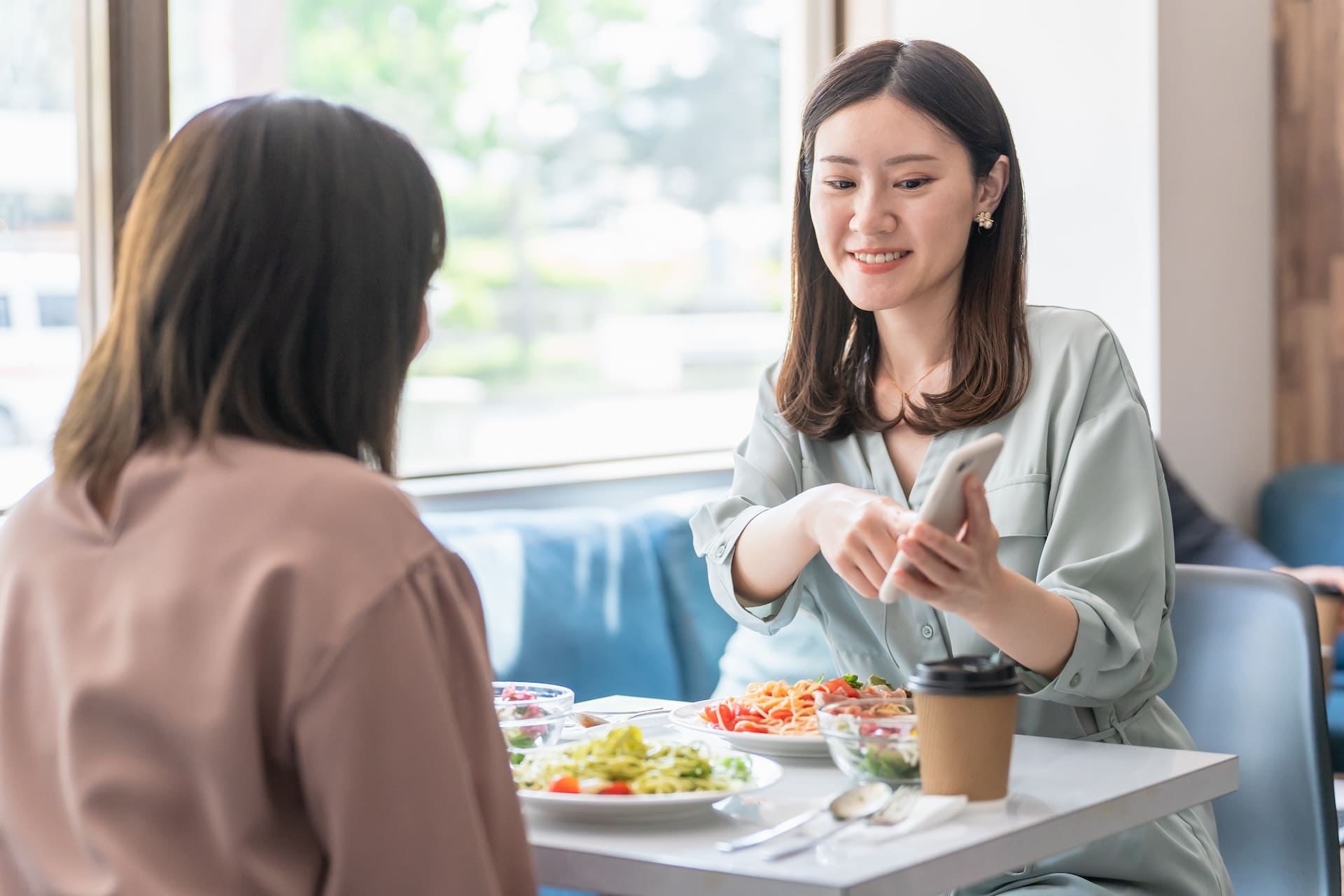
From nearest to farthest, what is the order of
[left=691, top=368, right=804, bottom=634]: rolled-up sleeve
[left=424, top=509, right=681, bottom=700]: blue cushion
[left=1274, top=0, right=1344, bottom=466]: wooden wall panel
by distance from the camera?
[left=691, top=368, right=804, bottom=634]: rolled-up sleeve
[left=424, top=509, right=681, bottom=700]: blue cushion
[left=1274, top=0, right=1344, bottom=466]: wooden wall panel

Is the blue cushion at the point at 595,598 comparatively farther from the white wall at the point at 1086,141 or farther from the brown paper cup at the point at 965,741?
the brown paper cup at the point at 965,741

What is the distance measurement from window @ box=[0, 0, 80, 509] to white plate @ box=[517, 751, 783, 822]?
1.59 meters

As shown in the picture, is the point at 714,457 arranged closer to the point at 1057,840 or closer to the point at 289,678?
the point at 1057,840

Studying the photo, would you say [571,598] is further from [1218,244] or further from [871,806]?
[1218,244]

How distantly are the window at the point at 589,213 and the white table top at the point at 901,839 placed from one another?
2.22 metres

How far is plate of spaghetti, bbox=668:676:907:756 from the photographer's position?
1333 millimetres

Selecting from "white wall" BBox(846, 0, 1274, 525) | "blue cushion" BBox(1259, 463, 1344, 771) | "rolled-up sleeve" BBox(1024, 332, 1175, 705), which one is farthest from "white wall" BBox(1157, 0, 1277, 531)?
"rolled-up sleeve" BBox(1024, 332, 1175, 705)

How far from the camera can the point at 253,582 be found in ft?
2.84

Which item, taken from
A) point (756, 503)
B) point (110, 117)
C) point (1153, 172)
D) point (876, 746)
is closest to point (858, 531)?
point (876, 746)

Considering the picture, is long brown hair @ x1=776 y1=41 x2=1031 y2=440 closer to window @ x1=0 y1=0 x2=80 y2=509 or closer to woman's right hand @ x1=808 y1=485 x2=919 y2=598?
woman's right hand @ x1=808 y1=485 x2=919 y2=598

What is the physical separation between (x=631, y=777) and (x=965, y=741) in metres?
0.25

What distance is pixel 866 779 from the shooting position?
1.19 meters

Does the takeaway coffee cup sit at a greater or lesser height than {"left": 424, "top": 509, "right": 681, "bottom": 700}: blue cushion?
greater

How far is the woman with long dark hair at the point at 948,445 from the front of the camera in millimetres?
1441
